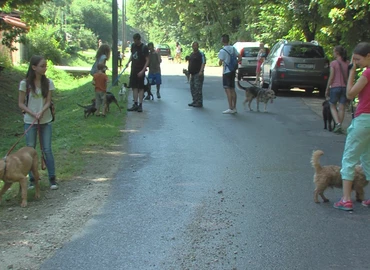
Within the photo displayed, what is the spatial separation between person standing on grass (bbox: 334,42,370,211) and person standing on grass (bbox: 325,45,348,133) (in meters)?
4.93

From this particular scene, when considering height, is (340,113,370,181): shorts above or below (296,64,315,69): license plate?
below

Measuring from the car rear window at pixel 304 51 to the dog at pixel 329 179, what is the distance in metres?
11.7

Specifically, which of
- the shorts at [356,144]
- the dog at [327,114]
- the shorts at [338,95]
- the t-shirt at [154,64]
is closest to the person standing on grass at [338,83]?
the shorts at [338,95]

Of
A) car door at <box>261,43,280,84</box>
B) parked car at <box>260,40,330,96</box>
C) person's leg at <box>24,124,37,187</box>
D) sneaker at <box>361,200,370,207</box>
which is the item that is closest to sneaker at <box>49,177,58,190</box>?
person's leg at <box>24,124,37,187</box>

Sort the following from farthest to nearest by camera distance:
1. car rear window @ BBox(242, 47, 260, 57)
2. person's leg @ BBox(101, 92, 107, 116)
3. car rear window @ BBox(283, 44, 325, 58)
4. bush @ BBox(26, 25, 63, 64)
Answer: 1. bush @ BBox(26, 25, 63, 64)
2. car rear window @ BBox(242, 47, 260, 57)
3. car rear window @ BBox(283, 44, 325, 58)
4. person's leg @ BBox(101, 92, 107, 116)

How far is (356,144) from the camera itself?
17.5 feet

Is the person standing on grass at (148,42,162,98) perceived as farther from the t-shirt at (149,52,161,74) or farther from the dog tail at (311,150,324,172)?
the dog tail at (311,150,324,172)

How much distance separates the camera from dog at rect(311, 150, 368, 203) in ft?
18.6

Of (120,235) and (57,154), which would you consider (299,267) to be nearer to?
(120,235)

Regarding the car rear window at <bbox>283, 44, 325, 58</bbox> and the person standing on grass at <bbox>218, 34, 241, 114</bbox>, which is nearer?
the person standing on grass at <bbox>218, 34, 241, 114</bbox>

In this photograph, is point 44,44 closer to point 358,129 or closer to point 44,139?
point 44,139

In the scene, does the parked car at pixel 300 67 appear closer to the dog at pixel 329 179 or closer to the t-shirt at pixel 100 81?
the t-shirt at pixel 100 81

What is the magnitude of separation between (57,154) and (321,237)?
5.01 m

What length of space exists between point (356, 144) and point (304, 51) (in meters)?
12.2
